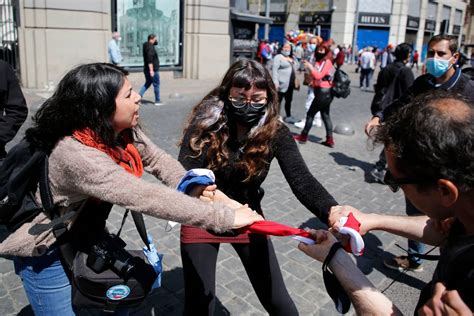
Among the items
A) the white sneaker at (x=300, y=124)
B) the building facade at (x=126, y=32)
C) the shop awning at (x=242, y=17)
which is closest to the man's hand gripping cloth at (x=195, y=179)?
the building facade at (x=126, y=32)

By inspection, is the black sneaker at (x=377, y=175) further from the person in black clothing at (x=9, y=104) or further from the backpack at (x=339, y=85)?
the person in black clothing at (x=9, y=104)

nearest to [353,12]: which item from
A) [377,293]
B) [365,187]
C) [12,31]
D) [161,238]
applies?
[12,31]

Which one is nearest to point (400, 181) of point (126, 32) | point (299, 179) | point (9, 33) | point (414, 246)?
point (299, 179)

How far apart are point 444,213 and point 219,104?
1.66m

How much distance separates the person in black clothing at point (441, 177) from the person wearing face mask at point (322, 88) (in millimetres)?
7173

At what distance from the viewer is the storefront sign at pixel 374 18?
1499 inches

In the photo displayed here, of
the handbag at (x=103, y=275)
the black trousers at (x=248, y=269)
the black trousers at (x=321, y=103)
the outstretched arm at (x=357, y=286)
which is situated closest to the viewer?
the outstretched arm at (x=357, y=286)

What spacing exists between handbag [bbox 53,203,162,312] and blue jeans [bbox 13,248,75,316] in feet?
0.25

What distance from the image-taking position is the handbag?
2.21 metres

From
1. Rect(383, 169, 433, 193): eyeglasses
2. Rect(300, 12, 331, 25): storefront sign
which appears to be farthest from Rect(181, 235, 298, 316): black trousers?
Rect(300, 12, 331, 25): storefront sign

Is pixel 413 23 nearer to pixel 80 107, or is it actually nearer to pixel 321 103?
pixel 321 103

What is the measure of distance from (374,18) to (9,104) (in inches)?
1511

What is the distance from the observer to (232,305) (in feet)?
11.9

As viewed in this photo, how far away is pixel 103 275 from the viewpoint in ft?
7.28
